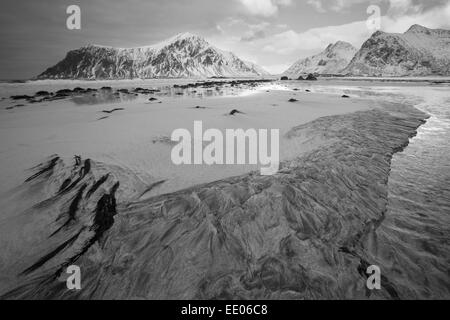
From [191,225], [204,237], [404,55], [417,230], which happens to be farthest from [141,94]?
[404,55]

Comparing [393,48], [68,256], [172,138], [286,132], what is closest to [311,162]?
[286,132]

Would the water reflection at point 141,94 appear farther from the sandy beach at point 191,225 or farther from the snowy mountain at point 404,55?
the snowy mountain at point 404,55

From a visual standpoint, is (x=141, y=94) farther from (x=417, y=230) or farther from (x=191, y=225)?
(x=417, y=230)

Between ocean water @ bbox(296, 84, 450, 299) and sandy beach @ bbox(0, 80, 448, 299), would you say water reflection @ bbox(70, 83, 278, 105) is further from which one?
ocean water @ bbox(296, 84, 450, 299)

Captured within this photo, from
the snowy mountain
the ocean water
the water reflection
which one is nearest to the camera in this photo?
the ocean water

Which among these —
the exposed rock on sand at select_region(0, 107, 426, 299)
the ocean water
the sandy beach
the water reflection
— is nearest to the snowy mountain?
the water reflection

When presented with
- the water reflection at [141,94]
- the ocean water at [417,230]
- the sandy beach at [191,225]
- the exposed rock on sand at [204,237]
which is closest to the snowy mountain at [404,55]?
the water reflection at [141,94]
